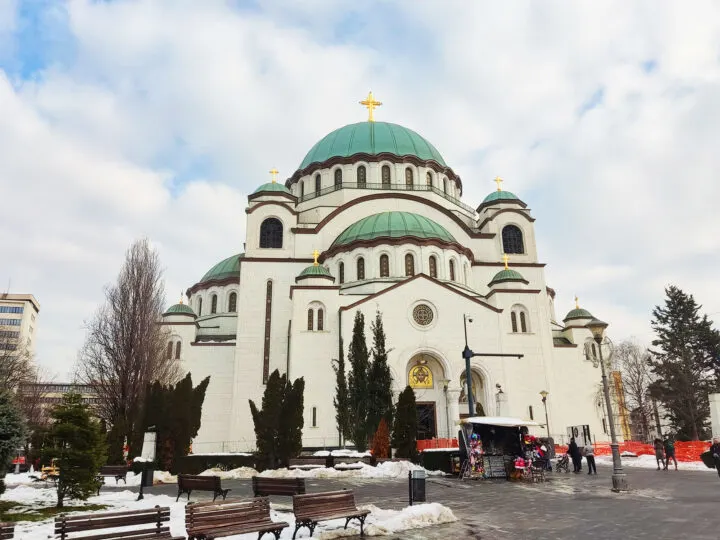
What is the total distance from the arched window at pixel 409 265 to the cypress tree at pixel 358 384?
15.6 feet

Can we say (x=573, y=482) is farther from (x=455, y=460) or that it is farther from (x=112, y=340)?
(x=112, y=340)

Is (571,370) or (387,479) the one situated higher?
(571,370)

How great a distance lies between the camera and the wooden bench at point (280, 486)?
9.12 meters

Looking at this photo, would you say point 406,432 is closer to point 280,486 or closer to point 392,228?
point 280,486

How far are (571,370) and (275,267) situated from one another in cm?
1920

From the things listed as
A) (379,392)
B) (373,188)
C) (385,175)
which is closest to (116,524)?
(379,392)

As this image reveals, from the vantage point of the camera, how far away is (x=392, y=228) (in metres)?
32.8

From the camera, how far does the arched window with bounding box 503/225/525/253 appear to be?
1449 inches

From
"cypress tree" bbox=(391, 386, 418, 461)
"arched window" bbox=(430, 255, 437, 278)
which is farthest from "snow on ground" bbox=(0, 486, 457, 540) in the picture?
"arched window" bbox=(430, 255, 437, 278)

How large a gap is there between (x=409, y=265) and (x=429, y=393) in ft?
24.7

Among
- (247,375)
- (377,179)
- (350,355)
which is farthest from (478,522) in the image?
(377,179)

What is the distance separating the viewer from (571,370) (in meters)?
33.2

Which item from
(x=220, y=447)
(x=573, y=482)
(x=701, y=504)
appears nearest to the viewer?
(x=701, y=504)

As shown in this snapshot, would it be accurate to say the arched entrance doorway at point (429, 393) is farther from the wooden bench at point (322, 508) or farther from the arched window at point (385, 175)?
the wooden bench at point (322, 508)
